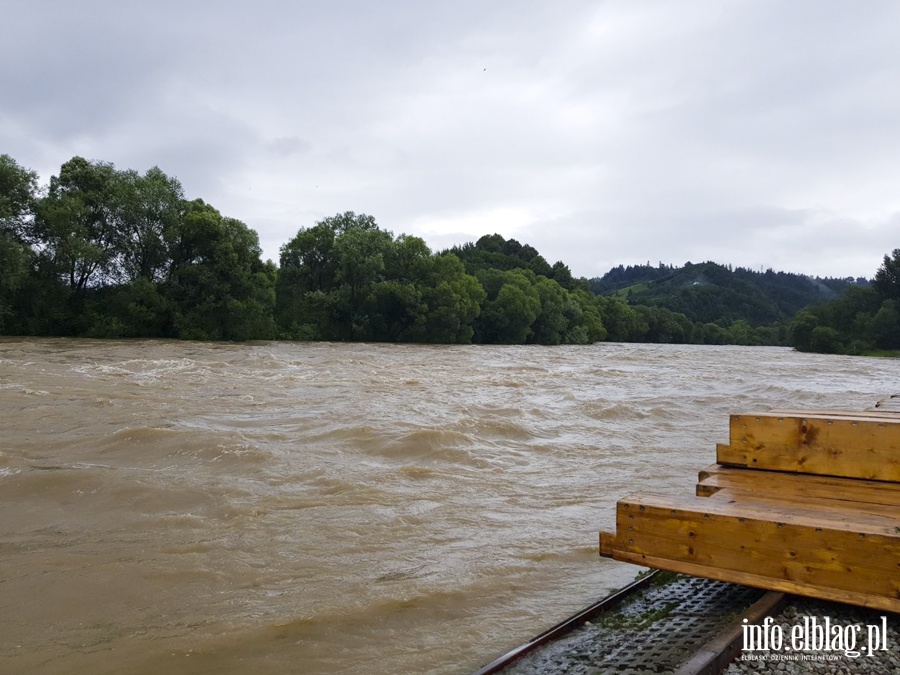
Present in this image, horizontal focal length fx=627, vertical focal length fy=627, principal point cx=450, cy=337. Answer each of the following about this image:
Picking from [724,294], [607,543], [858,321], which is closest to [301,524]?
[607,543]

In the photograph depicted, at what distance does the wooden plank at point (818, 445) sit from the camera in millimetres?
3365

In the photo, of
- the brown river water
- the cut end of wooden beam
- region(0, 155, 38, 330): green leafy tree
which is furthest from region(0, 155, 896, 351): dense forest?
the cut end of wooden beam

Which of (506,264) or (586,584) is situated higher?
(506,264)

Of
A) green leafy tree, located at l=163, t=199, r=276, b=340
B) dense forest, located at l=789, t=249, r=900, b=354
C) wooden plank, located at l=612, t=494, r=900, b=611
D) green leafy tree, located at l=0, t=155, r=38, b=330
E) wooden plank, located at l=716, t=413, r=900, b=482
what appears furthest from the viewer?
dense forest, located at l=789, t=249, r=900, b=354

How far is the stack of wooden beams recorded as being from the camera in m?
2.53

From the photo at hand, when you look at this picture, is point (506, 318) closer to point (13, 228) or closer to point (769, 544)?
point (13, 228)

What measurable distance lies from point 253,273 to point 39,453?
33.8 metres

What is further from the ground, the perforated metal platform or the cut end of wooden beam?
the cut end of wooden beam

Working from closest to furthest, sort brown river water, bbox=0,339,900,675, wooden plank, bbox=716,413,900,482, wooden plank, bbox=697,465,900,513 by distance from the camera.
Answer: brown river water, bbox=0,339,900,675 → wooden plank, bbox=697,465,900,513 → wooden plank, bbox=716,413,900,482

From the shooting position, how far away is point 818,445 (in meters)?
3.58

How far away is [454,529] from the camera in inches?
196

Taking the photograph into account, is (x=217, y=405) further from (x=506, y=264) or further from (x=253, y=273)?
(x=506, y=264)

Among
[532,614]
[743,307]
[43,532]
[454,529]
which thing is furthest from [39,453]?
[743,307]

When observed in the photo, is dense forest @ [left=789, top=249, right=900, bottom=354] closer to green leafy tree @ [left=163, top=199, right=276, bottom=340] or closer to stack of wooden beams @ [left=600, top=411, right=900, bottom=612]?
green leafy tree @ [left=163, top=199, right=276, bottom=340]
